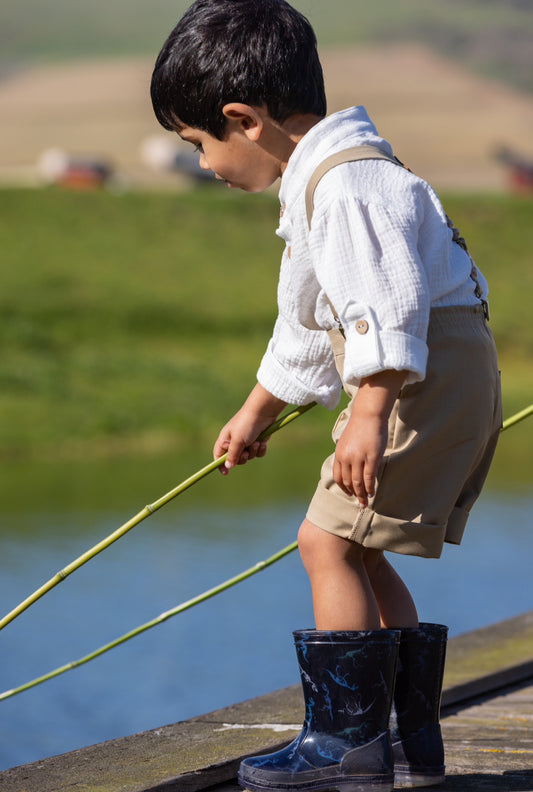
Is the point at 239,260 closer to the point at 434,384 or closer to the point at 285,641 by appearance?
the point at 285,641

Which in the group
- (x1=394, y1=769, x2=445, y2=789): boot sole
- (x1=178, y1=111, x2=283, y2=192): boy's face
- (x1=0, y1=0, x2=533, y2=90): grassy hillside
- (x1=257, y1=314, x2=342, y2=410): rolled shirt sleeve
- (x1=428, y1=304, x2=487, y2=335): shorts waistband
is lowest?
(x1=394, y1=769, x2=445, y2=789): boot sole

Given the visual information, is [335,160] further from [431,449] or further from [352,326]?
[431,449]

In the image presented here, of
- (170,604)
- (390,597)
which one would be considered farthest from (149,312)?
(390,597)

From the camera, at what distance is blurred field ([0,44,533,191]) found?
4612 centimetres

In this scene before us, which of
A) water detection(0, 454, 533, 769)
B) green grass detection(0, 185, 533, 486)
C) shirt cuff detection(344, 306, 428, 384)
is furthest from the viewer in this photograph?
green grass detection(0, 185, 533, 486)

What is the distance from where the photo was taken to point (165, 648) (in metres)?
3.54

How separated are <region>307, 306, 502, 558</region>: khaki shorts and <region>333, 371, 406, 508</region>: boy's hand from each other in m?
0.05

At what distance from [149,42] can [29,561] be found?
315ft

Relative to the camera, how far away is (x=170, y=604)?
3.98 m

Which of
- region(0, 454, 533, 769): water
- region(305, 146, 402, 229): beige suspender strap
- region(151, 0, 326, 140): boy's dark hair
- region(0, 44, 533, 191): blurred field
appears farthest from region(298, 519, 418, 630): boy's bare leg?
region(0, 44, 533, 191): blurred field

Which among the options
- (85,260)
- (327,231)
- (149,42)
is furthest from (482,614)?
(149,42)

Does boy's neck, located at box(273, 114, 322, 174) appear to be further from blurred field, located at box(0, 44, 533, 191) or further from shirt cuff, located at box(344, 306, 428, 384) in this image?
blurred field, located at box(0, 44, 533, 191)

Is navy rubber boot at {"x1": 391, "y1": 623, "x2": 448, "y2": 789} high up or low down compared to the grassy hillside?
down

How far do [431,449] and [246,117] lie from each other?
46 centimetres
